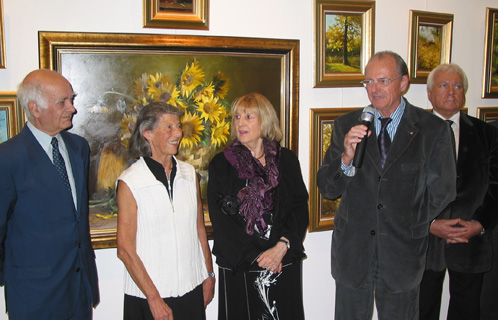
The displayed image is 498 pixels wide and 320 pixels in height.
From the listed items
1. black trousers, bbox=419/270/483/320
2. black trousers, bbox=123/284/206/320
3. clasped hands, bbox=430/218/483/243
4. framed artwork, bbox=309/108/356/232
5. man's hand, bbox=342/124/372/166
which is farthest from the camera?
framed artwork, bbox=309/108/356/232

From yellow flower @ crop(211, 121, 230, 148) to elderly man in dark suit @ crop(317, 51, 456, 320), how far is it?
671 mm

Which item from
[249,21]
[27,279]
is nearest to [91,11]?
[249,21]

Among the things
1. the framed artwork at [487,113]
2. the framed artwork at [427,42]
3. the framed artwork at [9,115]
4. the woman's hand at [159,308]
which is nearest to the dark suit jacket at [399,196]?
the framed artwork at [427,42]

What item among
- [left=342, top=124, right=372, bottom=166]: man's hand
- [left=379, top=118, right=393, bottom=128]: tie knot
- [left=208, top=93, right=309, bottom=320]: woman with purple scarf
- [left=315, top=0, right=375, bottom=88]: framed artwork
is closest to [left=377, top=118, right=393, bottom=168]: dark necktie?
[left=379, top=118, right=393, bottom=128]: tie knot

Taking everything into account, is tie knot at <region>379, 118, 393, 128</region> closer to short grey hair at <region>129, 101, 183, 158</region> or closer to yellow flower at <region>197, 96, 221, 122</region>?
yellow flower at <region>197, 96, 221, 122</region>

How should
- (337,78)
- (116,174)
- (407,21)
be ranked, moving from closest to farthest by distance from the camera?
(116,174), (337,78), (407,21)

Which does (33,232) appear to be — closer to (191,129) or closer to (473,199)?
(191,129)

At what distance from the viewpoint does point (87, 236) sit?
199cm

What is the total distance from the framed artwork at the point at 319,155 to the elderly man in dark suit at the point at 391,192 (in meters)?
0.49

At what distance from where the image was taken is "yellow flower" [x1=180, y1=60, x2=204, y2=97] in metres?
2.36

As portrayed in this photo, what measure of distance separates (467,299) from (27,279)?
2483 mm

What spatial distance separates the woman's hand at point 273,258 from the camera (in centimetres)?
206

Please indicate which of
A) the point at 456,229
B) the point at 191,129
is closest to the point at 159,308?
the point at 191,129

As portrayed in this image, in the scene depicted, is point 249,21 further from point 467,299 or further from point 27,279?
point 467,299
